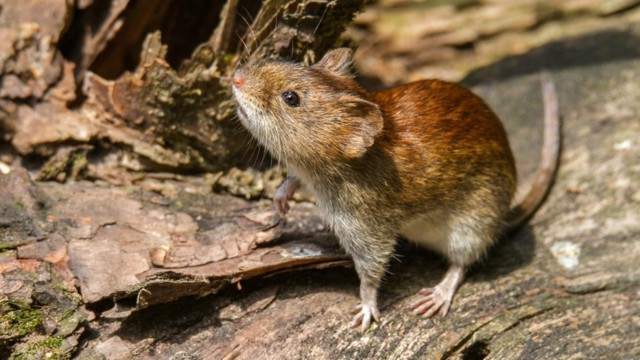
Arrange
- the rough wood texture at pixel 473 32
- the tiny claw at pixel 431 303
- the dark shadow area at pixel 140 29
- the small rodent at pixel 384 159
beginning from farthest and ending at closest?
the rough wood texture at pixel 473 32
the dark shadow area at pixel 140 29
the tiny claw at pixel 431 303
the small rodent at pixel 384 159

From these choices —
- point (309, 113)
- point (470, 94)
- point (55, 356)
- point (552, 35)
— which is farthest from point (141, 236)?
point (552, 35)

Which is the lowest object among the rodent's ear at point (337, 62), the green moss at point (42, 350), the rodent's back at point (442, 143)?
the green moss at point (42, 350)

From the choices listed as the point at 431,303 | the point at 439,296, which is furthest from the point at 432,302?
the point at 439,296

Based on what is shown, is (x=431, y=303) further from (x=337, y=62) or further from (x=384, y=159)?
(x=337, y=62)

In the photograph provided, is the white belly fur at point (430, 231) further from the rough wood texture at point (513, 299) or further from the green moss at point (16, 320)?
the green moss at point (16, 320)

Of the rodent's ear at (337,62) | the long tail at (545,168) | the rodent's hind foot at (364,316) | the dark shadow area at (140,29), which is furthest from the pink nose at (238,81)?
the long tail at (545,168)

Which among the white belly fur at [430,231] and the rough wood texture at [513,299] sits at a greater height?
the white belly fur at [430,231]

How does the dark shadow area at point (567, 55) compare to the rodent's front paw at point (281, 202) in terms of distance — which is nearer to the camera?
the rodent's front paw at point (281, 202)
